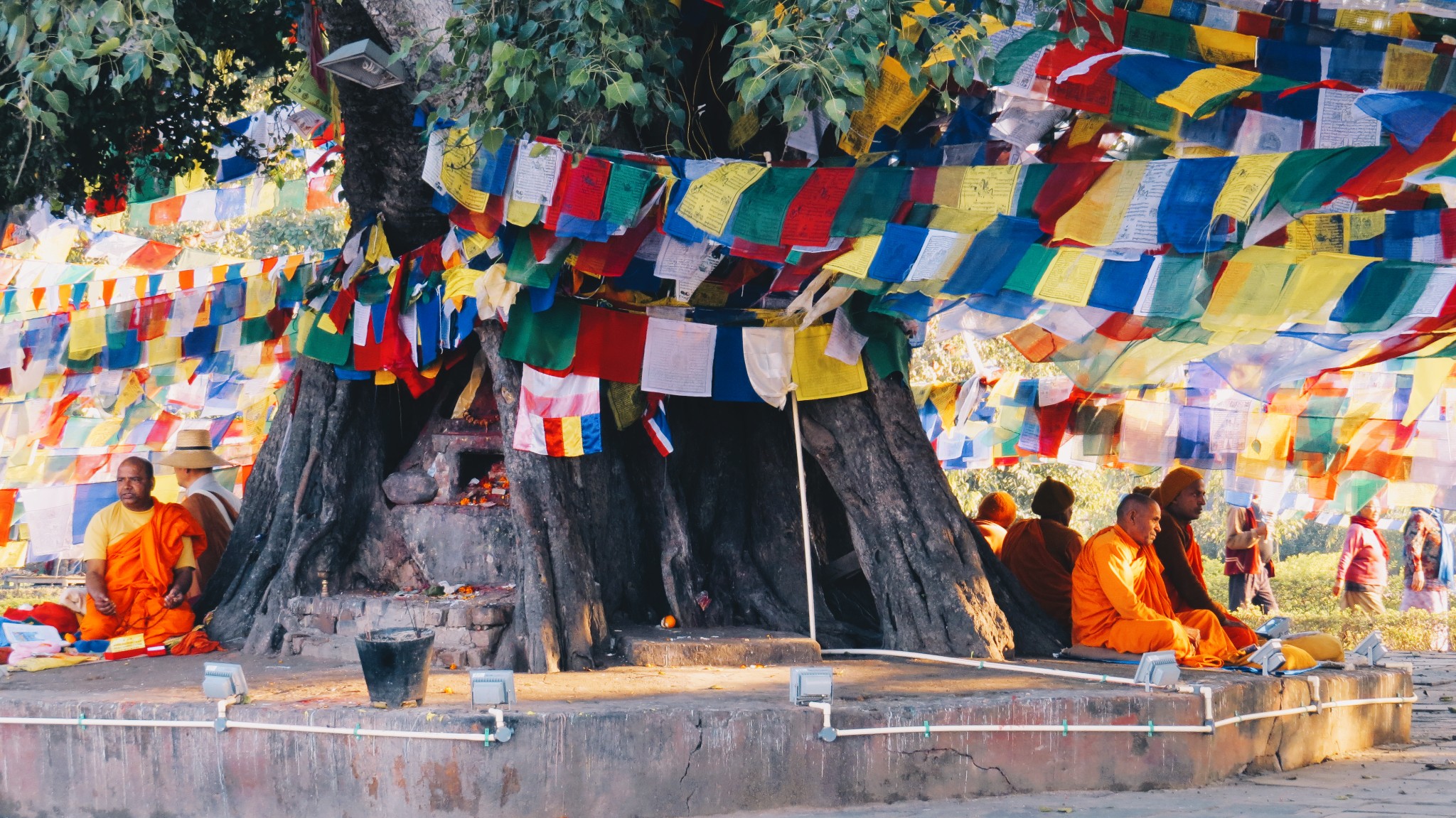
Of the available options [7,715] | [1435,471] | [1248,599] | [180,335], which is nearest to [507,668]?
[7,715]

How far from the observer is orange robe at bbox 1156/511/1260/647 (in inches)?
320

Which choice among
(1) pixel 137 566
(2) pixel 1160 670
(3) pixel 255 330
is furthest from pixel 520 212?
(3) pixel 255 330

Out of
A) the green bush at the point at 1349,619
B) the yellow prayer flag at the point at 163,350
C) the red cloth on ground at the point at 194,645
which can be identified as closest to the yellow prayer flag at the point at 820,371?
the red cloth on ground at the point at 194,645

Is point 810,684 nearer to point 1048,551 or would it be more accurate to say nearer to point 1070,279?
point 1070,279

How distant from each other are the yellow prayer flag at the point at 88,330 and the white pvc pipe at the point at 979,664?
7775mm

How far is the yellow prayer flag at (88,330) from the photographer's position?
1186cm

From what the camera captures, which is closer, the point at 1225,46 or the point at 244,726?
the point at 244,726

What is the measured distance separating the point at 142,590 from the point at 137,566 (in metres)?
0.16

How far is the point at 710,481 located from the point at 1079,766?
342 cm

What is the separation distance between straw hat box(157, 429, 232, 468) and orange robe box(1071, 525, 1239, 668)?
6267 millimetres

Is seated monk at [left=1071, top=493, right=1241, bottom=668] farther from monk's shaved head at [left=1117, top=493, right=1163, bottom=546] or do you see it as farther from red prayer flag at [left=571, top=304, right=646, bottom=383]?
red prayer flag at [left=571, top=304, right=646, bottom=383]

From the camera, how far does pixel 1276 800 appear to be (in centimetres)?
592

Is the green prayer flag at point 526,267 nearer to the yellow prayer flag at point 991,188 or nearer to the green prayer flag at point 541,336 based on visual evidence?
the green prayer flag at point 541,336

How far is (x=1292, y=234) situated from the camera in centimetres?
733
